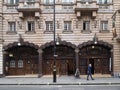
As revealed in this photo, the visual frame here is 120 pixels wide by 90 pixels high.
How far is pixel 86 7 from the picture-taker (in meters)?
31.4

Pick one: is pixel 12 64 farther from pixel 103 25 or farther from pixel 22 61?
pixel 103 25

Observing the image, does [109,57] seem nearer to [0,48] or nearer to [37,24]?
[37,24]

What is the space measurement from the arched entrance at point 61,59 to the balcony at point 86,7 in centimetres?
439

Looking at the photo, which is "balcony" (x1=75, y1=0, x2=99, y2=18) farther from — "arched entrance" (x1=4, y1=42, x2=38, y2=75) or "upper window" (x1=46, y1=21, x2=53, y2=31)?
"arched entrance" (x1=4, y1=42, x2=38, y2=75)

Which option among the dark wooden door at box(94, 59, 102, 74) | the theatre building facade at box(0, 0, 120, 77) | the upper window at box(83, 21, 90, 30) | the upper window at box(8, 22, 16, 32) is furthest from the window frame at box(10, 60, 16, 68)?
the dark wooden door at box(94, 59, 102, 74)

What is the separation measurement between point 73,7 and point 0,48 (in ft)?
30.1

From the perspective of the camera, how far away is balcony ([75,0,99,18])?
103ft

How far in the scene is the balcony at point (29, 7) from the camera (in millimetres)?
31453

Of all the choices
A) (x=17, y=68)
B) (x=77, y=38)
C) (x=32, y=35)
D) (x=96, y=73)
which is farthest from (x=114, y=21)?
(x=17, y=68)

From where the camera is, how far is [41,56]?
32719mm

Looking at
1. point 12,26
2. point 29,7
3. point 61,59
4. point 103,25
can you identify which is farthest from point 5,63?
point 103,25

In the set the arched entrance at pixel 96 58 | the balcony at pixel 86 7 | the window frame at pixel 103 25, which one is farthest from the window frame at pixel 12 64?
the window frame at pixel 103 25

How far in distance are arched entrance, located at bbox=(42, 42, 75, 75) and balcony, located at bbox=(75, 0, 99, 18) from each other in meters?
4.39

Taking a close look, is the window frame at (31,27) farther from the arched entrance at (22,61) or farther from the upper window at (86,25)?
the upper window at (86,25)
